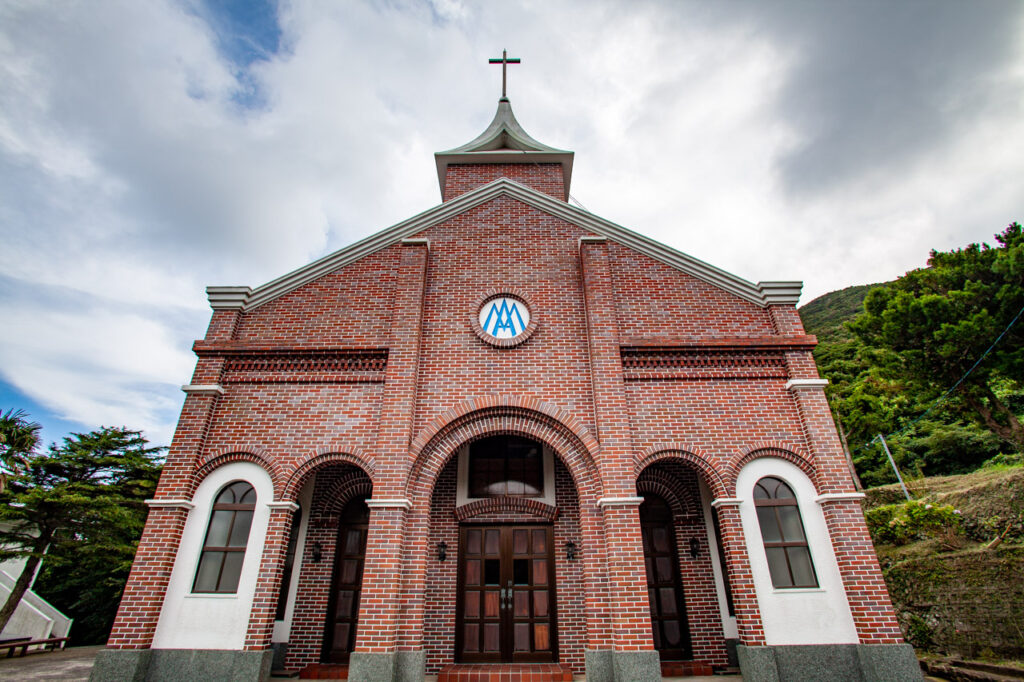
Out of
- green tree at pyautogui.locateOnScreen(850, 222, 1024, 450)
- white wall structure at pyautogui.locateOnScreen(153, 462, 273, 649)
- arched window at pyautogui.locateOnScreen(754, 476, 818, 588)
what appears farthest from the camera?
green tree at pyautogui.locateOnScreen(850, 222, 1024, 450)

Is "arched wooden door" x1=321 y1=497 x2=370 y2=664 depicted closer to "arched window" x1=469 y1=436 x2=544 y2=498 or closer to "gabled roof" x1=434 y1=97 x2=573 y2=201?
"arched window" x1=469 y1=436 x2=544 y2=498

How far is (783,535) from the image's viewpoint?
723 centimetres

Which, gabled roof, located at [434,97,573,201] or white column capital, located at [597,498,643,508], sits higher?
gabled roof, located at [434,97,573,201]

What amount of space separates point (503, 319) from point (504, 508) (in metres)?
3.58

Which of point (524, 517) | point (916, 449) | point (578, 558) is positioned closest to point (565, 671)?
point (578, 558)

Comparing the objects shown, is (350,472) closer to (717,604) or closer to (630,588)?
(630,588)

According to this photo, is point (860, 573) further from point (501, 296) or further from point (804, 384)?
point (501, 296)

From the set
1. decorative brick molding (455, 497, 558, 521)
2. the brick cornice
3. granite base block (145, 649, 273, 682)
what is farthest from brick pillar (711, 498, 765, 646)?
granite base block (145, 649, 273, 682)

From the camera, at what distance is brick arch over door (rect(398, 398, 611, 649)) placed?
6.80 m

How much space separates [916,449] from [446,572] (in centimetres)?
2365

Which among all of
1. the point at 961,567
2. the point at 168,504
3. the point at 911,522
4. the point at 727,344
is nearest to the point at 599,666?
the point at 727,344

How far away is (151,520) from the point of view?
23.7 ft

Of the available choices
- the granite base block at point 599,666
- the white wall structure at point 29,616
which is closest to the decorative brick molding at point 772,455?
the granite base block at point 599,666

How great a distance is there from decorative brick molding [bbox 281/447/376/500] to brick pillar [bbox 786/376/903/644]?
Answer: 7.13 meters
